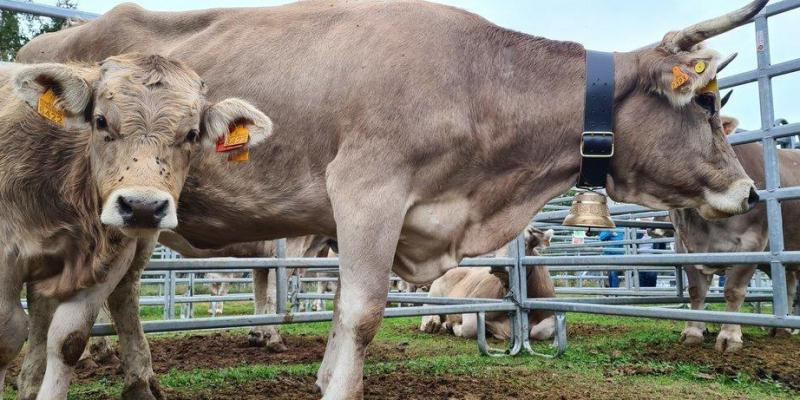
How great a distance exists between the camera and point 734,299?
614 cm

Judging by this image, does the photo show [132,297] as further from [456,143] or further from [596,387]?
[596,387]

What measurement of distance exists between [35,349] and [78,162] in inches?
47.8

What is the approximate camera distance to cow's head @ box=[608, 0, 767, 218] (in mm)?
3826

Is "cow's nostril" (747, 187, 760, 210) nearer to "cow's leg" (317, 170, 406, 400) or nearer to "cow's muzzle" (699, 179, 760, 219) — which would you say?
"cow's muzzle" (699, 179, 760, 219)

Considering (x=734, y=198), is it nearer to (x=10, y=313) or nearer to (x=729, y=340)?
(x=729, y=340)

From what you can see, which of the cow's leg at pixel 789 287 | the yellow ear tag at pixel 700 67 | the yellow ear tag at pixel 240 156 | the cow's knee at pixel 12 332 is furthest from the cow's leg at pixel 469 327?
the cow's knee at pixel 12 332

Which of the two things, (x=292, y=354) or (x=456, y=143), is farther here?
(x=292, y=354)

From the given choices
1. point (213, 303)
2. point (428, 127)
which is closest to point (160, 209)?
point (428, 127)

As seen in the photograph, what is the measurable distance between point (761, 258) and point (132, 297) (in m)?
3.80

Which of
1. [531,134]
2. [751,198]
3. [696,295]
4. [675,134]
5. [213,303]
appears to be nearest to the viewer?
[531,134]

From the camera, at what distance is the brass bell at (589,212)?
5691mm

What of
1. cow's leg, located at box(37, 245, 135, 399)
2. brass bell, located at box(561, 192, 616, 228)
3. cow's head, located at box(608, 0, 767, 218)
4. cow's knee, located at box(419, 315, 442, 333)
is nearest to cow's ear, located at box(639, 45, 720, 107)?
cow's head, located at box(608, 0, 767, 218)

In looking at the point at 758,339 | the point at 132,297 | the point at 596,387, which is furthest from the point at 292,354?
the point at 758,339

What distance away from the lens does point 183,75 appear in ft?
10.8
